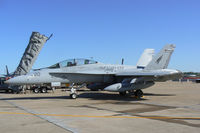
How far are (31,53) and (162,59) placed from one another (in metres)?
16.4

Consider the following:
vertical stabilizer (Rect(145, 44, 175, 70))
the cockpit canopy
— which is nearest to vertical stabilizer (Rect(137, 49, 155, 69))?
vertical stabilizer (Rect(145, 44, 175, 70))

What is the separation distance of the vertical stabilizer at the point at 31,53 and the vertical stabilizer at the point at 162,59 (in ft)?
50.6

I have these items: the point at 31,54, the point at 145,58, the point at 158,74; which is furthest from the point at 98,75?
the point at 31,54

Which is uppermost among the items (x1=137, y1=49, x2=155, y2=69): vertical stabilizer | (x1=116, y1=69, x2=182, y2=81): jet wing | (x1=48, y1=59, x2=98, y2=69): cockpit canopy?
(x1=137, y1=49, x2=155, y2=69): vertical stabilizer

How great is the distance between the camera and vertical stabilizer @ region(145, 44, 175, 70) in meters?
15.7

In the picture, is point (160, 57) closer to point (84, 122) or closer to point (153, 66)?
point (153, 66)

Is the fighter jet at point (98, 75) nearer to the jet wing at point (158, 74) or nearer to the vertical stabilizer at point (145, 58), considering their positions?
the jet wing at point (158, 74)

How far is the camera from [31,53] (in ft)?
84.6

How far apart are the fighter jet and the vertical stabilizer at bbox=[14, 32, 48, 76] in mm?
12875

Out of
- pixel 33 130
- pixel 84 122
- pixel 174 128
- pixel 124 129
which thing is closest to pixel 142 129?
pixel 124 129

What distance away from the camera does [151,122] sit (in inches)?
257

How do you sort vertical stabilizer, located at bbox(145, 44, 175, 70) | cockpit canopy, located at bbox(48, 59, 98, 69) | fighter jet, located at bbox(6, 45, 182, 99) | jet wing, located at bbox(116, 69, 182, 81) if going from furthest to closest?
vertical stabilizer, located at bbox(145, 44, 175, 70) → cockpit canopy, located at bbox(48, 59, 98, 69) → fighter jet, located at bbox(6, 45, 182, 99) → jet wing, located at bbox(116, 69, 182, 81)

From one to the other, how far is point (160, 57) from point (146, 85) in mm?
2941

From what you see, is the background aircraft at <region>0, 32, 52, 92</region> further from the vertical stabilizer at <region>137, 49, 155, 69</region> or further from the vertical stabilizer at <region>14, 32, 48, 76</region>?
the vertical stabilizer at <region>137, 49, 155, 69</region>
